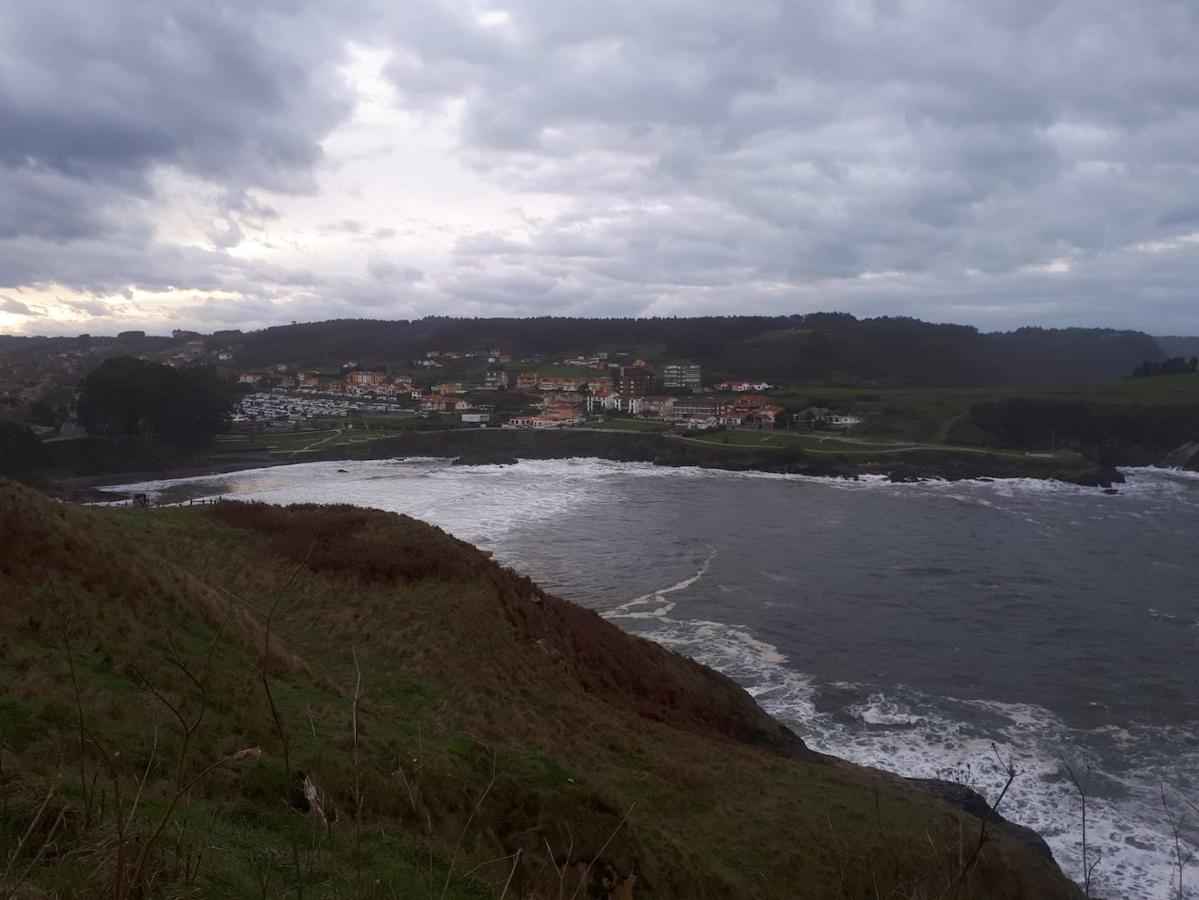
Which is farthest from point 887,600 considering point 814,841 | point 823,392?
point 823,392

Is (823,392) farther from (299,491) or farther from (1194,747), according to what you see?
(1194,747)

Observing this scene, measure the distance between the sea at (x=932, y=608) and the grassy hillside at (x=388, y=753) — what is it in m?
2.03

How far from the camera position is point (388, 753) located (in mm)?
6102

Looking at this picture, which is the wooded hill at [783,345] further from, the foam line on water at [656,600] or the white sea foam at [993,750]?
the white sea foam at [993,750]

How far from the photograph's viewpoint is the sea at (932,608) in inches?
422

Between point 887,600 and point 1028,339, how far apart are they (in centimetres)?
10471

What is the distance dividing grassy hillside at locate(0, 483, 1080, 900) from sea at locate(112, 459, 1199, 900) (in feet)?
6.66

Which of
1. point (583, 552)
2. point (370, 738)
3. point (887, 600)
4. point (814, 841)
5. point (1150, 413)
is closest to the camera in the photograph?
point (370, 738)

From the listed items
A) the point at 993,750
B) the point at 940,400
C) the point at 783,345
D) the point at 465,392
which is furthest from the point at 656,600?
the point at 783,345

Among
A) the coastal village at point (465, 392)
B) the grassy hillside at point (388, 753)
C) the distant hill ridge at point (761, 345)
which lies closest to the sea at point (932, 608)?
the grassy hillside at point (388, 753)

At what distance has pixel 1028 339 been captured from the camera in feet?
356

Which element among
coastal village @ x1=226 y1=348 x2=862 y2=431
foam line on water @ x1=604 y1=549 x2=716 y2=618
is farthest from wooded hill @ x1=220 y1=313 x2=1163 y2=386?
foam line on water @ x1=604 y1=549 x2=716 y2=618

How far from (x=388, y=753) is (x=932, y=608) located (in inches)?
614

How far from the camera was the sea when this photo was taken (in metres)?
10.7
